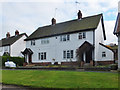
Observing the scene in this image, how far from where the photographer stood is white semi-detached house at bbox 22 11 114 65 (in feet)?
85.6

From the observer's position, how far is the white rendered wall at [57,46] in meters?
27.7

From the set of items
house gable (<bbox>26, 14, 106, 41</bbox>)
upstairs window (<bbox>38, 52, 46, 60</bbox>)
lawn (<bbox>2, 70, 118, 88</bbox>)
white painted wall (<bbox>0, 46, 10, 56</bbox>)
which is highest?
house gable (<bbox>26, 14, 106, 41</bbox>)

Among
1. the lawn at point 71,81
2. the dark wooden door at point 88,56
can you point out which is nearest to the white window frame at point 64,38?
the dark wooden door at point 88,56

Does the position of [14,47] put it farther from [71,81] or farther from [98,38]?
[71,81]

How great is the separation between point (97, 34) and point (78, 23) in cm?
509

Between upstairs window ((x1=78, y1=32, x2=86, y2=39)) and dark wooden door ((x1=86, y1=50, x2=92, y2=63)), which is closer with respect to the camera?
dark wooden door ((x1=86, y1=50, x2=92, y2=63))

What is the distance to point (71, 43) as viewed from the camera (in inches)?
1134

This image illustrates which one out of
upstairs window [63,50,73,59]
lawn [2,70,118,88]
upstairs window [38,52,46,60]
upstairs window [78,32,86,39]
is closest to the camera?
lawn [2,70,118,88]

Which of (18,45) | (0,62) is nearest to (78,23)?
(0,62)

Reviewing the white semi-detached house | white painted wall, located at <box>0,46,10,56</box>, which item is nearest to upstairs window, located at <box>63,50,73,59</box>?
the white semi-detached house

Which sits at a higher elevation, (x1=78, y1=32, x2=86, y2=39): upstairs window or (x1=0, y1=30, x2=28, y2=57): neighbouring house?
(x1=78, y1=32, x2=86, y2=39): upstairs window

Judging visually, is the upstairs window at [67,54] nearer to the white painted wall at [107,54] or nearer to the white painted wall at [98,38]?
the white painted wall at [98,38]

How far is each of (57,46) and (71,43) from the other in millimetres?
3239

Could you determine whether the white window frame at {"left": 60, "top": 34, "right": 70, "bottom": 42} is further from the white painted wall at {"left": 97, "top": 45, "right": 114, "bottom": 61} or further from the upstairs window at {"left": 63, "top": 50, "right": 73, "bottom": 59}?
the white painted wall at {"left": 97, "top": 45, "right": 114, "bottom": 61}
